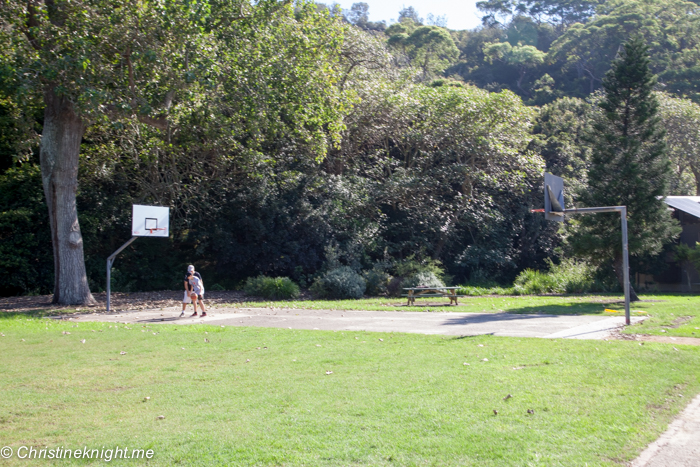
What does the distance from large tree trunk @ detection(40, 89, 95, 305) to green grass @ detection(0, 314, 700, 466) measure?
8.57m

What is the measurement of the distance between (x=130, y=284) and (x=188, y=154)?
708 cm

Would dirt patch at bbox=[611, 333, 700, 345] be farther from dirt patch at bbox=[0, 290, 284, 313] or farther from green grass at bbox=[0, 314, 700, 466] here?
dirt patch at bbox=[0, 290, 284, 313]

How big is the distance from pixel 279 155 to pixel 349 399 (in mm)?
20859

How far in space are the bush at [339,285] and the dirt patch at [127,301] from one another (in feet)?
8.26

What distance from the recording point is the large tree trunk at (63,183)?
1853 cm

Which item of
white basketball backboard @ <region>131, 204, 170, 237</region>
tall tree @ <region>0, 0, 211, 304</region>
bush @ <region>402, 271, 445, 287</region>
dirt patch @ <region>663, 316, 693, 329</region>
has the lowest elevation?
dirt patch @ <region>663, 316, 693, 329</region>

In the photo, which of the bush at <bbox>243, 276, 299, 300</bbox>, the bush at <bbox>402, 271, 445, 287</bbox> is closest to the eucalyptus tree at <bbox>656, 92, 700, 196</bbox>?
the bush at <bbox>402, 271, 445, 287</bbox>

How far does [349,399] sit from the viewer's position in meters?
6.53

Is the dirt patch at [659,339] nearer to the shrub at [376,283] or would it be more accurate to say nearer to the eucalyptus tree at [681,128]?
the shrub at [376,283]

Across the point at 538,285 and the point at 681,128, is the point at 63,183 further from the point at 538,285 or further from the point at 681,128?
the point at 681,128

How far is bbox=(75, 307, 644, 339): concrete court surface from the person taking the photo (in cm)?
1241

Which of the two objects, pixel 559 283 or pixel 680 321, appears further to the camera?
pixel 559 283

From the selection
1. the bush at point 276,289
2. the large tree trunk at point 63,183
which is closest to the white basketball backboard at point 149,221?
the large tree trunk at point 63,183

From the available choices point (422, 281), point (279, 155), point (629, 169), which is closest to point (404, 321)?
point (422, 281)
